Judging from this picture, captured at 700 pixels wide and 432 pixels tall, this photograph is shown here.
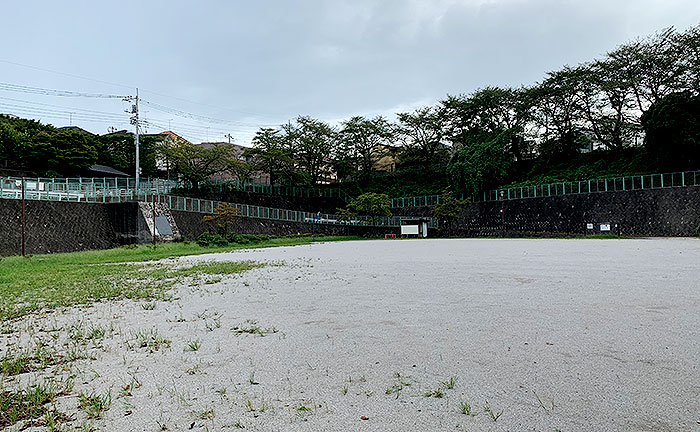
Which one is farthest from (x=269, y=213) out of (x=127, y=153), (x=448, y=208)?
(x=127, y=153)

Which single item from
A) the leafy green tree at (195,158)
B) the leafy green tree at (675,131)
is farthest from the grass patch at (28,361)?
the leafy green tree at (675,131)

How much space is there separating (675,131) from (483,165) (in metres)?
16.7

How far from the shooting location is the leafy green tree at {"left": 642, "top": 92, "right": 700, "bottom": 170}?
102 feet

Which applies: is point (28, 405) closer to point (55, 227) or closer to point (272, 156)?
point (55, 227)

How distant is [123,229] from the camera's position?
26.1 metres

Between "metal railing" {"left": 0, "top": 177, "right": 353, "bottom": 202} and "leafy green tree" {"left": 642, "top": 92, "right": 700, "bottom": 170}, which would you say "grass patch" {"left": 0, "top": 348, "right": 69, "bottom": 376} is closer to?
"metal railing" {"left": 0, "top": 177, "right": 353, "bottom": 202}

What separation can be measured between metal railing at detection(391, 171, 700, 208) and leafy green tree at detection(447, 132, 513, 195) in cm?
129

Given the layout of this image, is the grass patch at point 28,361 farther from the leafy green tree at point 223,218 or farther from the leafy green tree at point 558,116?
the leafy green tree at point 558,116

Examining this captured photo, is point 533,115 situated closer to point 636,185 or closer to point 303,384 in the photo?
point 636,185

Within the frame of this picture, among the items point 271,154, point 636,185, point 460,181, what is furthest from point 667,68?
point 271,154

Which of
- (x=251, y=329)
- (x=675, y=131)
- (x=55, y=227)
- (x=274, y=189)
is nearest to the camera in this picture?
(x=251, y=329)

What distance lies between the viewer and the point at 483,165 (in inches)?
1746

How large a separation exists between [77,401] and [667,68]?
47.2 meters

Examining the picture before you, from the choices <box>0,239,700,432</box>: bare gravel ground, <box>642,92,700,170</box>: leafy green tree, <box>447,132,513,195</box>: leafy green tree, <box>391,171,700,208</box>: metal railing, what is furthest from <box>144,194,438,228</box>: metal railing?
<box>0,239,700,432</box>: bare gravel ground
